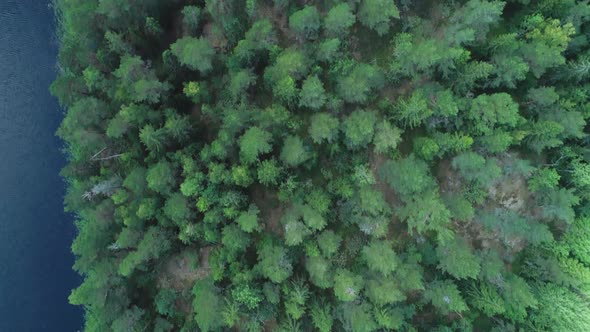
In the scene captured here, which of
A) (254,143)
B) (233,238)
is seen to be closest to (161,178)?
(233,238)

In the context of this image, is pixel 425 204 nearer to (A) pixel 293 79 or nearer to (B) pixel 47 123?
(A) pixel 293 79

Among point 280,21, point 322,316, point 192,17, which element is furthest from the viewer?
point 280,21

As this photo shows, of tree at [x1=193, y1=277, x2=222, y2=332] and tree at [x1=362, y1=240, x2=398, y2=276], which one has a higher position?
tree at [x1=362, y1=240, x2=398, y2=276]

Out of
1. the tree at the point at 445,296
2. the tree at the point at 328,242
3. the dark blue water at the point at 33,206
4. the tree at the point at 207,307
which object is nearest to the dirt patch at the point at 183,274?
the tree at the point at 207,307

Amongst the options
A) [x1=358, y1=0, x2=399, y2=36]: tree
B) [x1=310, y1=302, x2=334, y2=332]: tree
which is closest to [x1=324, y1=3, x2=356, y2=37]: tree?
[x1=358, y1=0, x2=399, y2=36]: tree

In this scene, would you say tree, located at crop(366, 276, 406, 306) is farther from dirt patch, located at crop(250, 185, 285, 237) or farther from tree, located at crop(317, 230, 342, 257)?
dirt patch, located at crop(250, 185, 285, 237)

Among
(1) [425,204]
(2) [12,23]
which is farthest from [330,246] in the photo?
(2) [12,23]

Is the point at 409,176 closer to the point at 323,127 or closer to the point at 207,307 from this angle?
the point at 323,127
